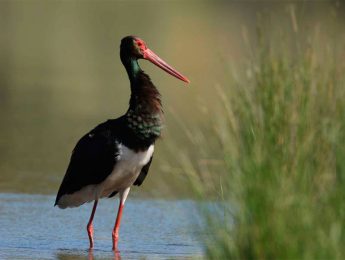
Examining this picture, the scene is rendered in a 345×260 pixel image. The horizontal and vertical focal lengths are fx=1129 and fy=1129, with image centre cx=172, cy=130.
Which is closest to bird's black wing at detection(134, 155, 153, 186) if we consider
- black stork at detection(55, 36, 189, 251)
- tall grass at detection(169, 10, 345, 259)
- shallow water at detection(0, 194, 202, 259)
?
black stork at detection(55, 36, 189, 251)

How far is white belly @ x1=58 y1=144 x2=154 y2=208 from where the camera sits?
343 inches

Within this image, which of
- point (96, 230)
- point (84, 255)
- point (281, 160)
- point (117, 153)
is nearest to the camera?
point (281, 160)

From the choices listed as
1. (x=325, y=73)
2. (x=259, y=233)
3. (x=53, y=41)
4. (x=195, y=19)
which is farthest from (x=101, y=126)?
(x=195, y=19)

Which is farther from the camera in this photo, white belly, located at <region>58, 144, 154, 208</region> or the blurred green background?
the blurred green background

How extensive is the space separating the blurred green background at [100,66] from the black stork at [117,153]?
0.34m

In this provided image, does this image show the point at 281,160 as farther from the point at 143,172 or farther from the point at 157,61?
the point at 157,61

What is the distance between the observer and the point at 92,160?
8867 millimetres

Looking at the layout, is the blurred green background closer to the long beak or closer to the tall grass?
the tall grass

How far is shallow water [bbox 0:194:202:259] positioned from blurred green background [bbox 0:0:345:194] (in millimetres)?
436

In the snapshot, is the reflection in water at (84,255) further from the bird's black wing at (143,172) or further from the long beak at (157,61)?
the long beak at (157,61)

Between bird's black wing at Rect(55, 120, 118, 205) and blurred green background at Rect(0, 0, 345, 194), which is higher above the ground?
bird's black wing at Rect(55, 120, 118, 205)

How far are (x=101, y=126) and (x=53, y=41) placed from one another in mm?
20900

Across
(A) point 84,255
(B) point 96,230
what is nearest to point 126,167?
(A) point 84,255

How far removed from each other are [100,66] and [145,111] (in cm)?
1607
